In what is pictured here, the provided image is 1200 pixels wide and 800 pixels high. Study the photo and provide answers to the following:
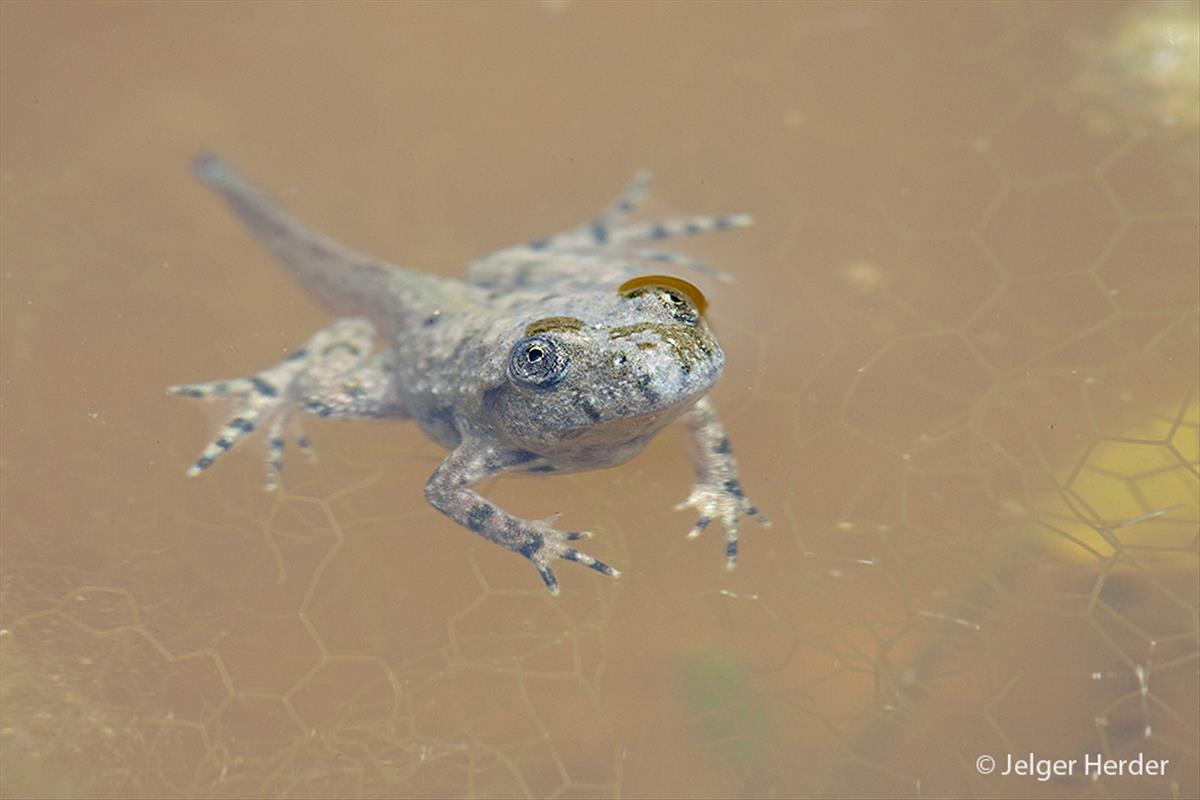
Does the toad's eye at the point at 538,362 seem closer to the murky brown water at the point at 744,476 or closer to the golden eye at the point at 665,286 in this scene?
the golden eye at the point at 665,286

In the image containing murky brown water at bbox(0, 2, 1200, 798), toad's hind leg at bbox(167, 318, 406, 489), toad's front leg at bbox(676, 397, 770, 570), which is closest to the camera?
murky brown water at bbox(0, 2, 1200, 798)

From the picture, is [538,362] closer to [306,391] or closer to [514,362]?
[514,362]

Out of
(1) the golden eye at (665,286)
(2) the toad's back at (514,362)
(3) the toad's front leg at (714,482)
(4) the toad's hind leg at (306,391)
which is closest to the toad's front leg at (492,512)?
(2) the toad's back at (514,362)

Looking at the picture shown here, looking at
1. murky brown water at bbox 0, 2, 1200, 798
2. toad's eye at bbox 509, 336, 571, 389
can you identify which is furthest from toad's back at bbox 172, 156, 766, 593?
murky brown water at bbox 0, 2, 1200, 798

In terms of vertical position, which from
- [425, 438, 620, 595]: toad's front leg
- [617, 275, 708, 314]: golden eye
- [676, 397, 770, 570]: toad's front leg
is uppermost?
[617, 275, 708, 314]: golden eye

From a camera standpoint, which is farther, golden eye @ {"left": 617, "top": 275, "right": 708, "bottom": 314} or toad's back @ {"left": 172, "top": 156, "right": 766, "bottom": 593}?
golden eye @ {"left": 617, "top": 275, "right": 708, "bottom": 314}

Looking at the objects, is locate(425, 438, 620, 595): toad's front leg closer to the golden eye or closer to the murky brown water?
the murky brown water

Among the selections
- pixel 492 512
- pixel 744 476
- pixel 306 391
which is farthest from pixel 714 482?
pixel 306 391
